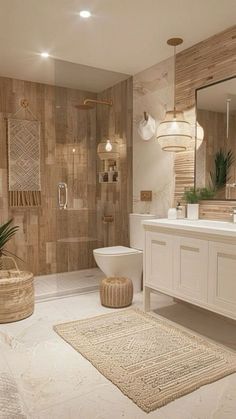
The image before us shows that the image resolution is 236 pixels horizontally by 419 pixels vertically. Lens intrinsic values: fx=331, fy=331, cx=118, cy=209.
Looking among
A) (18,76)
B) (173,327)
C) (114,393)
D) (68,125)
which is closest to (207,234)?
(173,327)

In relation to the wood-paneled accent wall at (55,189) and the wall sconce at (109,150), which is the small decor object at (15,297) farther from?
the wall sconce at (109,150)

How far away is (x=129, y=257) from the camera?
3314 mm

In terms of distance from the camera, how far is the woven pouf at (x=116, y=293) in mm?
2980

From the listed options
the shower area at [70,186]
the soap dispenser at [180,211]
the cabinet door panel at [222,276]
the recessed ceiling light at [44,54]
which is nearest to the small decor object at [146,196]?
the shower area at [70,186]

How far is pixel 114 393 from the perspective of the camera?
177 cm

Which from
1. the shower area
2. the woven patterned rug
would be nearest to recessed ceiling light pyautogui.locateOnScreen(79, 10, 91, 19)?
the shower area

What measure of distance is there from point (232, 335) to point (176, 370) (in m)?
0.73

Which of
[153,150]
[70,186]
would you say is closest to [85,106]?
[70,186]

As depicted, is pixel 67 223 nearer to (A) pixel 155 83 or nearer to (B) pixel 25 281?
(B) pixel 25 281

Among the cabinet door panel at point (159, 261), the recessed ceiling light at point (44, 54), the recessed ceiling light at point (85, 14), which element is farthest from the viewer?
the recessed ceiling light at point (44, 54)

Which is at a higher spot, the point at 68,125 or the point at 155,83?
the point at 155,83

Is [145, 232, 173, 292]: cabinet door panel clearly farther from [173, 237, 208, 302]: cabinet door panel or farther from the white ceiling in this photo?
the white ceiling

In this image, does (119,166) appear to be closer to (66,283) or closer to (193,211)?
(193,211)

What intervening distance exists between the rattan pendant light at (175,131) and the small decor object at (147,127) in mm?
404
